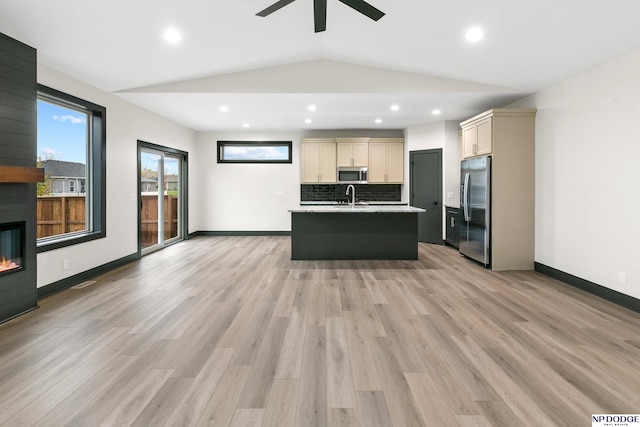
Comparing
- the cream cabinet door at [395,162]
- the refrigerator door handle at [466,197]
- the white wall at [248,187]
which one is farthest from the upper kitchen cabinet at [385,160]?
the refrigerator door handle at [466,197]

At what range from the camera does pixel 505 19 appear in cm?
324

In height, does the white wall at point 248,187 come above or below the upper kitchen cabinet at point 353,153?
below

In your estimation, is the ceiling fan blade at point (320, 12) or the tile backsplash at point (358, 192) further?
the tile backsplash at point (358, 192)

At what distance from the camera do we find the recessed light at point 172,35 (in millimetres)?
3516

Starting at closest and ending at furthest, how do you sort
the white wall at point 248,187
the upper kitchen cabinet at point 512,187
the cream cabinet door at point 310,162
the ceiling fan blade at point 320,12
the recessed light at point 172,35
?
the ceiling fan blade at point 320,12 < the recessed light at point 172,35 < the upper kitchen cabinet at point 512,187 < the cream cabinet door at point 310,162 < the white wall at point 248,187

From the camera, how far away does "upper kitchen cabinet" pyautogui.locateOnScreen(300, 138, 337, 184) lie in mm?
7930

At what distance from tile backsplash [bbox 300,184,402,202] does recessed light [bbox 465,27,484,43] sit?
468 centimetres

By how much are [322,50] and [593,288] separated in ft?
14.7

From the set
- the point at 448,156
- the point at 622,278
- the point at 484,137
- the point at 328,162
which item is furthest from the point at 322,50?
the point at 622,278

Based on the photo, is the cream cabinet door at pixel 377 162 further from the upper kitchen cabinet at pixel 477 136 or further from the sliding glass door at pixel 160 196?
the sliding glass door at pixel 160 196

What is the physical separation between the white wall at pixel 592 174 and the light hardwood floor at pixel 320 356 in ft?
1.81

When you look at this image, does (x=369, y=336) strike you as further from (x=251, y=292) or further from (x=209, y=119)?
(x=209, y=119)

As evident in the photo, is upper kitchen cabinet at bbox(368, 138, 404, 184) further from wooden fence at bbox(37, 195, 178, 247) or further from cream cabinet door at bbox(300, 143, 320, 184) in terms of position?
wooden fence at bbox(37, 195, 178, 247)

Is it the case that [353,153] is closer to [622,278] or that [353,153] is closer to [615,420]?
[622,278]
